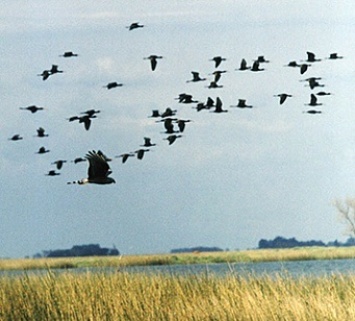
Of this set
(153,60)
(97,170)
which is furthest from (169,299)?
(153,60)

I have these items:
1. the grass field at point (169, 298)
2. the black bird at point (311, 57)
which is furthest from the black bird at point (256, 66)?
the grass field at point (169, 298)

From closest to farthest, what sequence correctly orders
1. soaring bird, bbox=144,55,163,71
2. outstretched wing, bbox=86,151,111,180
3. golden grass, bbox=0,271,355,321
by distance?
1. golden grass, bbox=0,271,355,321
2. outstretched wing, bbox=86,151,111,180
3. soaring bird, bbox=144,55,163,71

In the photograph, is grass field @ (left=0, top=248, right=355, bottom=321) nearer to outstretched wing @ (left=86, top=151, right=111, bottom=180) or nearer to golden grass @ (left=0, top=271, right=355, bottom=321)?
golden grass @ (left=0, top=271, right=355, bottom=321)

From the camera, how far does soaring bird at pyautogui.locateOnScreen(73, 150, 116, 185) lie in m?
11.9

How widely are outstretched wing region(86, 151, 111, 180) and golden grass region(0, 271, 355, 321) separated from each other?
1573 mm

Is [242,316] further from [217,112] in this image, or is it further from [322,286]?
[217,112]

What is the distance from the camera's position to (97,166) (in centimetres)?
1203

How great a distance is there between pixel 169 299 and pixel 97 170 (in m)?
2.08

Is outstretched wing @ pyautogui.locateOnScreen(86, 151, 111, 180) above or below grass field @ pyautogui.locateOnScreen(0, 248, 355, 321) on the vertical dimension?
above

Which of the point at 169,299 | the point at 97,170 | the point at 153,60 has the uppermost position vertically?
the point at 153,60

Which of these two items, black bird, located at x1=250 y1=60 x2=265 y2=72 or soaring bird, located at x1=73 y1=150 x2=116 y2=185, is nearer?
soaring bird, located at x1=73 y1=150 x2=116 y2=185

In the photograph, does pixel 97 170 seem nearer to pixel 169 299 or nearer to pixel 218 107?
pixel 169 299

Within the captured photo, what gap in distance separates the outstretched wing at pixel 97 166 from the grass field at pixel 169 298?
1.13 meters

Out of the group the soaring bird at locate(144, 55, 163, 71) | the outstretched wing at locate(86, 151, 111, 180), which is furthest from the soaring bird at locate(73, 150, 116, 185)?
the soaring bird at locate(144, 55, 163, 71)
